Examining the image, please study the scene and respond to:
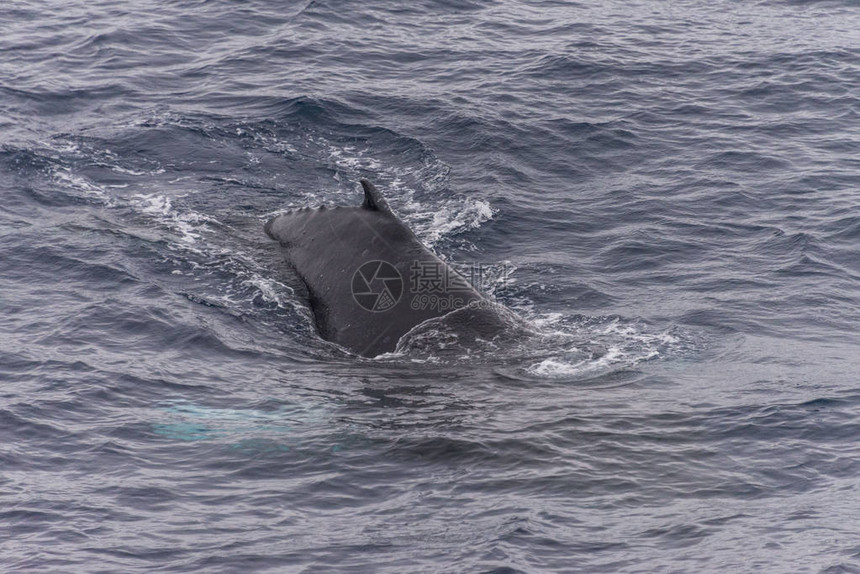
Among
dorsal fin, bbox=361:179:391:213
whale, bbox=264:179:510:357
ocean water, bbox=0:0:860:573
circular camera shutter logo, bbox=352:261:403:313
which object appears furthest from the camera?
dorsal fin, bbox=361:179:391:213

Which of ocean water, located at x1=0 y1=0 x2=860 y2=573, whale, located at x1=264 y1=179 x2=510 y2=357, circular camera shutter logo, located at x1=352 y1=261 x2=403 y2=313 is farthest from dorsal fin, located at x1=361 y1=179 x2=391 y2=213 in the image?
ocean water, located at x1=0 y1=0 x2=860 y2=573

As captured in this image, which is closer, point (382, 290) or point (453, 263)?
point (382, 290)

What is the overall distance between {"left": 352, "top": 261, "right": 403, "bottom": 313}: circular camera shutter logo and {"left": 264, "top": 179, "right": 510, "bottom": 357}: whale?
14 millimetres

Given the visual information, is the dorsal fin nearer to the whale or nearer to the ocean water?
the whale

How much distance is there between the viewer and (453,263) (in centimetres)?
1812

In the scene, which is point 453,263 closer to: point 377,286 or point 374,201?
point 374,201

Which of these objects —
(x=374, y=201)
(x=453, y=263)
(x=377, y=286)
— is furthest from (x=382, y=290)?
(x=453, y=263)

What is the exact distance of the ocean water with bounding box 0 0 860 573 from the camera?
10469 mm

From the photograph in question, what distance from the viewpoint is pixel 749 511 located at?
1050cm

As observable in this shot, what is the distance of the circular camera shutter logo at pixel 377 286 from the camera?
14617 mm

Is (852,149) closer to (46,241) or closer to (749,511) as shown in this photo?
(749,511)

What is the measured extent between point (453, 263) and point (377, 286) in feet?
11.7

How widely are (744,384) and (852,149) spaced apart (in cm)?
1214

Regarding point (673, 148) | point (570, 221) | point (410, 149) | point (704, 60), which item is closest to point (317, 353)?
point (570, 221)
